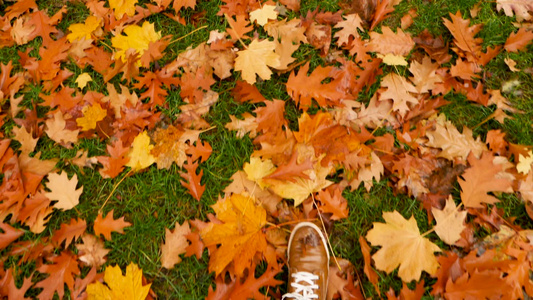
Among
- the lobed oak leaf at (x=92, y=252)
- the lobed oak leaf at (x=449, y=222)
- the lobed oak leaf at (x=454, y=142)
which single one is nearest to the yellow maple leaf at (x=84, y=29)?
the lobed oak leaf at (x=92, y=252)

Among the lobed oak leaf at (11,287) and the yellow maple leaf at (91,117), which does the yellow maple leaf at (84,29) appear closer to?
the yellow maple leaf at (91,117)

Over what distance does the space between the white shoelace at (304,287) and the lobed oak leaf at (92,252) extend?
1.08 meters

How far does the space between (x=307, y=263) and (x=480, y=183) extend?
1.10 meters

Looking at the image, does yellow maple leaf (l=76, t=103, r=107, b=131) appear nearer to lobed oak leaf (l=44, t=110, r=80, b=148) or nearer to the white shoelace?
lobed oak leaf (l=44, t=110, r=80, b=148)

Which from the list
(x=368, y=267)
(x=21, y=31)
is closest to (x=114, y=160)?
(x=21, y=31)

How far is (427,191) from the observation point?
1977mm

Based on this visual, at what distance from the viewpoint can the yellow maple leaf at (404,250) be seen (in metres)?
1.79

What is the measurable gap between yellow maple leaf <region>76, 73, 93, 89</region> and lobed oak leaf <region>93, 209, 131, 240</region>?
3.06ft

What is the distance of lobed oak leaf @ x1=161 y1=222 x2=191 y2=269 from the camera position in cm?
191

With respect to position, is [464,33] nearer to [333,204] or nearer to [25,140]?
[333,204]

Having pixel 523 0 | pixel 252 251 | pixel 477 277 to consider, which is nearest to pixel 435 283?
pixel 477 277

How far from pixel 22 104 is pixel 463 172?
2.92 meters

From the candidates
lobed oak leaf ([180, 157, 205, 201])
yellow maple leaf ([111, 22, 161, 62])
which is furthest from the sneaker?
yellow maple leaf ([111, 22, 161, 62])

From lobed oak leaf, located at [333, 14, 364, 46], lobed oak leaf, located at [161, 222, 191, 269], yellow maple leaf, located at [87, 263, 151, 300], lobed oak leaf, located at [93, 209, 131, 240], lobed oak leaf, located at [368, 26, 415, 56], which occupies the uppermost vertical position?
lobed oak leaf, located at [333, 14, 364, 46]
